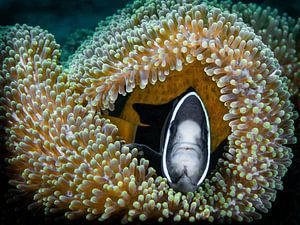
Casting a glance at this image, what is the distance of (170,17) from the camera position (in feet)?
5.64

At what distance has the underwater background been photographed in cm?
170

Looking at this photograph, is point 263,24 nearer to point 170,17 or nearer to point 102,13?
point 170,17

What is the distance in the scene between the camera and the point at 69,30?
5852 millimetres

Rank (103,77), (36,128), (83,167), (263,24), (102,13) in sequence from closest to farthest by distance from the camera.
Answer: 1. (83,167)
2. (36,128)
3. (103,77)
4. (263,24)
5. (102,13)

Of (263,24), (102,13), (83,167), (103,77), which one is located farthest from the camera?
(102,13)

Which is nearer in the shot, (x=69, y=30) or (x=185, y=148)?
(x=185, y=148)

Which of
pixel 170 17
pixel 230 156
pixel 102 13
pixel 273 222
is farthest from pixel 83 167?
pixel 102 13

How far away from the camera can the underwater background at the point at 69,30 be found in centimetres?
170

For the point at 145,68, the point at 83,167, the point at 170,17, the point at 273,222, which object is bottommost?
the point at 273,222

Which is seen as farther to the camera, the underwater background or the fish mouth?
the underwater background

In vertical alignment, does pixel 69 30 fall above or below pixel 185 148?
above

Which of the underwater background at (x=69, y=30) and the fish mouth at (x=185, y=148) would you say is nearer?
the fish mouth at (x=185, y=148)

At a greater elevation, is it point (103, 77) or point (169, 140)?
point (103, 77)

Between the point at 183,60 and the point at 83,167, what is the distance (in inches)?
28.5
